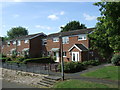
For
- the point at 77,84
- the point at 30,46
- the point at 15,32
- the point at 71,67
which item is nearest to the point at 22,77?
the point at 71,67

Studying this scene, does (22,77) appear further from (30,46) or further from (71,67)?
(30,46)

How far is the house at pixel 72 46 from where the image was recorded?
25872 mm

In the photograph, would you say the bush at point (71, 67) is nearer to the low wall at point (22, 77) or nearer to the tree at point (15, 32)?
the low wall at point (22, 77)

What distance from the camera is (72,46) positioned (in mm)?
28078

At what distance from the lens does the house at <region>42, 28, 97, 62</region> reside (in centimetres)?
2587

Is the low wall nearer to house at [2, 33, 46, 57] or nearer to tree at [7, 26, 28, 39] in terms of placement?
house at [2, 33, 46, 57]

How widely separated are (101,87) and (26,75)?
36.5 ft

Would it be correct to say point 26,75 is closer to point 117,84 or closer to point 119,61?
point 117,84

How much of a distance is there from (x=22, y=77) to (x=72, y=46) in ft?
40.9

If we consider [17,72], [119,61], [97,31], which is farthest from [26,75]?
[119,61]

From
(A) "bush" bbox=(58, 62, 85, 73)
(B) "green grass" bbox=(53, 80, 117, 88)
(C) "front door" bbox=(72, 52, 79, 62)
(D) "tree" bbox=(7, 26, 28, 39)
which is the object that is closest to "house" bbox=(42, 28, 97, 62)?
(C) "front door" bbox=(72, 52, 79, 62)

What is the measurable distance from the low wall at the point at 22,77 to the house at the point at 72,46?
392 inches

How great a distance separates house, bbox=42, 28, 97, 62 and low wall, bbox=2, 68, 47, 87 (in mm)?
9951

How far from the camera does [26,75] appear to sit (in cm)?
1952
